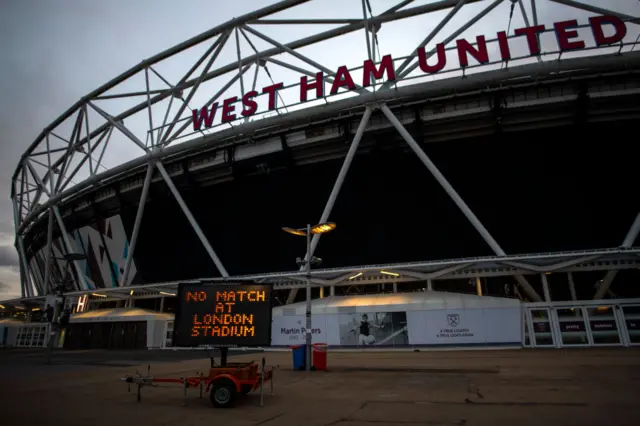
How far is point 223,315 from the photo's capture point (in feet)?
29.3

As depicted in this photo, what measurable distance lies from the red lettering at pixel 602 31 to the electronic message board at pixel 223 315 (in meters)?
24.6

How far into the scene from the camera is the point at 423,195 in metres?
27.4

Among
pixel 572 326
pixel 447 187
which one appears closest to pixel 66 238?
pixel 447 187

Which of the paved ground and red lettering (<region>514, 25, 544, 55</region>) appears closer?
the paved ground

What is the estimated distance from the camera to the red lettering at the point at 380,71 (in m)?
24.6

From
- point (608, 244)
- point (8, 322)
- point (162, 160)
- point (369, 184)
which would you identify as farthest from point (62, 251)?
point (608, 244)

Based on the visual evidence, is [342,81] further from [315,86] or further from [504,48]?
[504,48]

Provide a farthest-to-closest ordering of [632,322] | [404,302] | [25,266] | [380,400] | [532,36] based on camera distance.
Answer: [25,266]
[404,302]
[532,36]
[632,322]
[380,400]

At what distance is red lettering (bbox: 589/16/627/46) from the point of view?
69.3ft

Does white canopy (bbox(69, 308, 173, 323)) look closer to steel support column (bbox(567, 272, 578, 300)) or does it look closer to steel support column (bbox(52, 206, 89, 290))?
steel support column (bbox(52, 206, 89, 290))

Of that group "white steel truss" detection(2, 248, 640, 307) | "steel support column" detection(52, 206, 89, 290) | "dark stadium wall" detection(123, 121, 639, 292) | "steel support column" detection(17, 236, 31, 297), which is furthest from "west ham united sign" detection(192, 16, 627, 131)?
"steel support column" detection(17, 236, 31, 297)

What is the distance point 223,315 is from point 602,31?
86.4 feet

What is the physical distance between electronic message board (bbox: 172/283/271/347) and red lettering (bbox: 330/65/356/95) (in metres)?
19.2

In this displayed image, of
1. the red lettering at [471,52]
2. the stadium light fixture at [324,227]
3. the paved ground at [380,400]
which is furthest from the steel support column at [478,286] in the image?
the stadium light fixture at [324,227]
